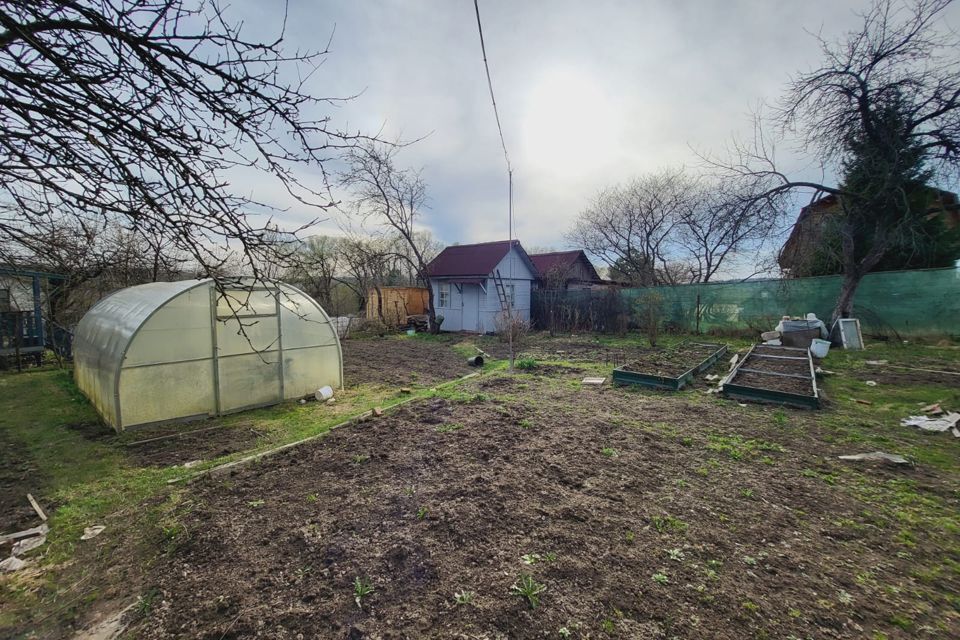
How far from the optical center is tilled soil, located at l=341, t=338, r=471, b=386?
8.52 metres

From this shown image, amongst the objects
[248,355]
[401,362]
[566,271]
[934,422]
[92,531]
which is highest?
[566,271]

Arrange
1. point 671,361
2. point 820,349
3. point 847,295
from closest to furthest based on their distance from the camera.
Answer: point 671,361 < point 820,349 < point 847,295

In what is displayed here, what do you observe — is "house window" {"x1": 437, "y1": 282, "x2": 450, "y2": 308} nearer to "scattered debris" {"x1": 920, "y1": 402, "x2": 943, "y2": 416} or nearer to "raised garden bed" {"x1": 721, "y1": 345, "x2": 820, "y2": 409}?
"raised garden bed" {"x1": 721, "y1": 345, "x2": 820, "y2": 409}

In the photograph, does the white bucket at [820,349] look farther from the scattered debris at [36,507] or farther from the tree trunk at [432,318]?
the scattered debris at [36,507]

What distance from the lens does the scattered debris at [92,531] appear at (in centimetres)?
296

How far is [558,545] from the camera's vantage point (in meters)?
2.54

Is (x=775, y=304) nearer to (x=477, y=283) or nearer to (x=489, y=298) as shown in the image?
(x=489, y=298)

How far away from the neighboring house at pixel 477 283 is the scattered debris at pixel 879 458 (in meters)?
12.5

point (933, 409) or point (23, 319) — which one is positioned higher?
point (23, 319)

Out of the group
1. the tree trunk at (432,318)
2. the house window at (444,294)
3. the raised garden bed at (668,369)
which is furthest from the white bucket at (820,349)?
the house window at (444,294)

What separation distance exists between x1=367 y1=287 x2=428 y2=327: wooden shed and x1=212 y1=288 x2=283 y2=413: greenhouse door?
38.3 feet

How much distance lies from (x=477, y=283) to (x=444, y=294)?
243 cm

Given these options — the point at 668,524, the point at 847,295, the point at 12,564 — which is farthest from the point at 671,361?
the point at 12,564

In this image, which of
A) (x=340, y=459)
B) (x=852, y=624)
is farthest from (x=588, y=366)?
(x=852, y=624)
